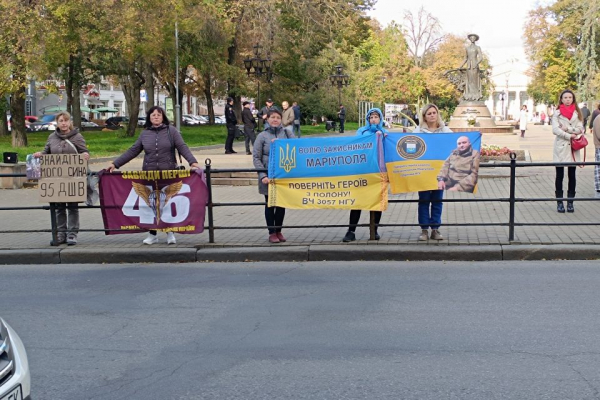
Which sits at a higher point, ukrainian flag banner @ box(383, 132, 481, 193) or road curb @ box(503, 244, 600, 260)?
ukrainian flag banner @ box(383, 132, 481, 193)

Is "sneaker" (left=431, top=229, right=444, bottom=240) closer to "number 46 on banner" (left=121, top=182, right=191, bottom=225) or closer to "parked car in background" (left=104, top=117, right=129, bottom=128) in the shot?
"number 46 on banner" (left=121, top=182, right=191, bottom=225)

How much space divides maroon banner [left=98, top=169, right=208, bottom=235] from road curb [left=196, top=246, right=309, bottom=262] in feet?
1.35

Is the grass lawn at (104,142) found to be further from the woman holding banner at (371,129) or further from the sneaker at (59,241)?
the woman holding banner at (371,129)

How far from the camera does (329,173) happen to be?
32.4ft

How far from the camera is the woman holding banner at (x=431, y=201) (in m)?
10.1

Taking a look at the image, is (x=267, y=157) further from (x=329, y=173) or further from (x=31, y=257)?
(x=31, y=257)

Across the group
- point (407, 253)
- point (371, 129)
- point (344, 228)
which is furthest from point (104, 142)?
point (407, 253)

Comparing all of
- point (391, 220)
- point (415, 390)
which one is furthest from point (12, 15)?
point (415, 390)

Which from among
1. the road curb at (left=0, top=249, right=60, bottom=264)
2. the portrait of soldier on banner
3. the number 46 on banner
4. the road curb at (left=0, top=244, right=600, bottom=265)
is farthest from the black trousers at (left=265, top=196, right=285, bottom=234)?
the road curb at (left=0, top=249, right=60, bottom=264)

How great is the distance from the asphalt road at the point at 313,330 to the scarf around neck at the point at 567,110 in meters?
4.40

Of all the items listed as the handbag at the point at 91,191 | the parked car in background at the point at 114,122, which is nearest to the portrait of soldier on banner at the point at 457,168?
the handbag at the point at 91,191

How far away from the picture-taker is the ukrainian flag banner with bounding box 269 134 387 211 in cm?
980

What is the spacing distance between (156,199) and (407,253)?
3.29 m

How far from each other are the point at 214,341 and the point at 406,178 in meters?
4.44
